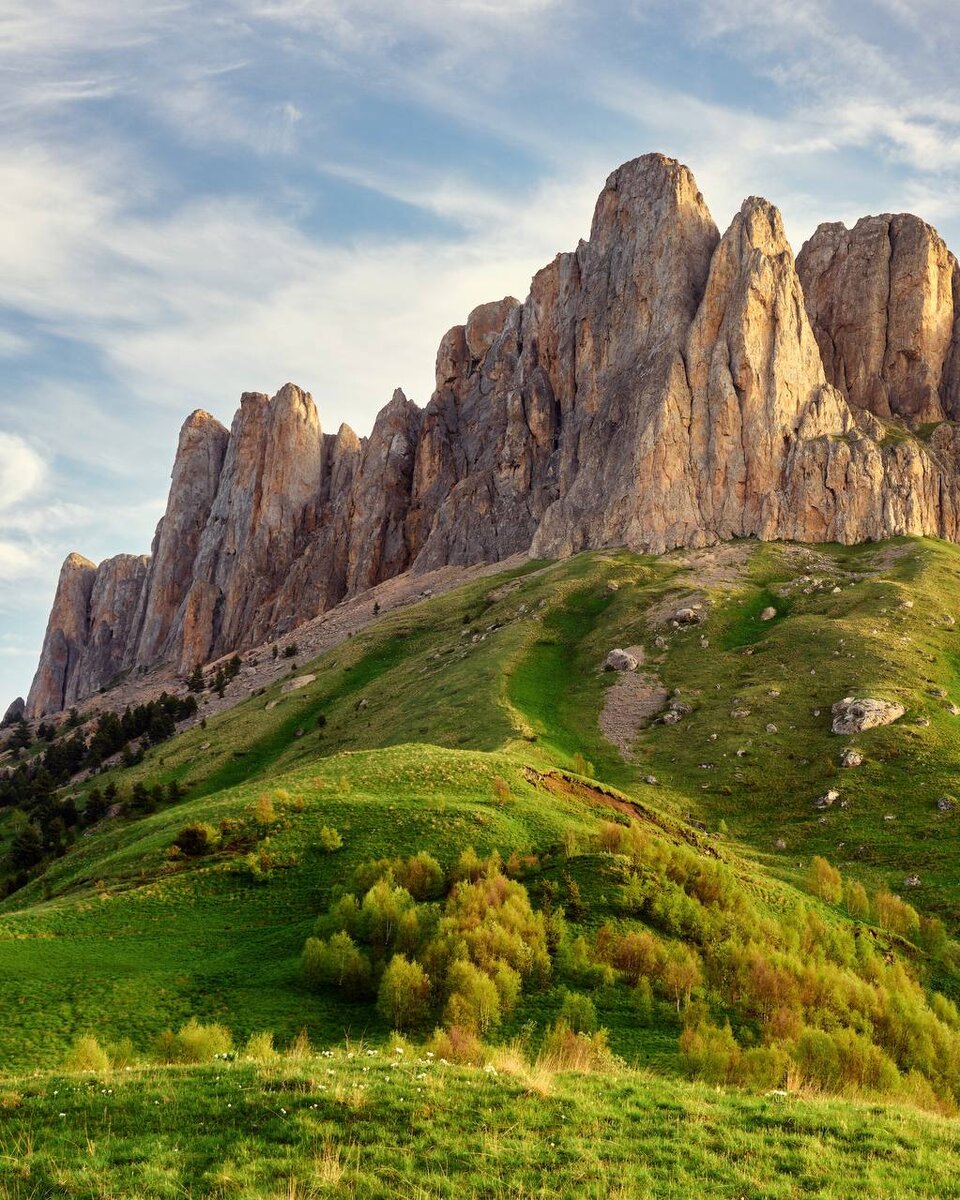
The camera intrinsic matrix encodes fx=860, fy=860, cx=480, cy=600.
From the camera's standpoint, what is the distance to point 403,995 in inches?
839

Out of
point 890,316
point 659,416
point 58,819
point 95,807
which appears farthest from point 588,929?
point 890,316

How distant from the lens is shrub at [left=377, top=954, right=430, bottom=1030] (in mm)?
21156

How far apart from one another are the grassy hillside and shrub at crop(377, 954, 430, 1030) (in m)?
0.38

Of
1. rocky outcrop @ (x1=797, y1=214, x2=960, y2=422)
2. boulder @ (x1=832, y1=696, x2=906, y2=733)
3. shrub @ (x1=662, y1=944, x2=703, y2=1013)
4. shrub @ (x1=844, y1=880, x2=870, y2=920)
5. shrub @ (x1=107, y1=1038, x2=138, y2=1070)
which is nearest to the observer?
shrub @ (x1=107, y1=1038, x2=138, y2=1070)

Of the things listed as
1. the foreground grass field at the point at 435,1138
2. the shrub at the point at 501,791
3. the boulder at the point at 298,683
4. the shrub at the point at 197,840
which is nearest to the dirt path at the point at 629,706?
the shrub at the point at 501,791

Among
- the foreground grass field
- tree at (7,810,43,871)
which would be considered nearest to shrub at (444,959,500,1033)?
the foreground grass field

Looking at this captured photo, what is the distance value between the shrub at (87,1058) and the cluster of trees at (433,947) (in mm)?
6378

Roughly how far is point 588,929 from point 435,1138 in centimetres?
1430

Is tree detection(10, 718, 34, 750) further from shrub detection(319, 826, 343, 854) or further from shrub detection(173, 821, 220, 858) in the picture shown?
shrub detection(319, 826, 343, 854)

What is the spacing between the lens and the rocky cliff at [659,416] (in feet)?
386

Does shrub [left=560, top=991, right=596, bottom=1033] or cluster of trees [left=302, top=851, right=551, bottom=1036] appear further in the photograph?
cluster of trees [left=302, top=851, right=551, bottom=1036]

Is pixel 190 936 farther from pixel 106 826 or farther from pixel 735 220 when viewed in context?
pixel 735 220

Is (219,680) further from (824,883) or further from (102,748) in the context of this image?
(824,883)

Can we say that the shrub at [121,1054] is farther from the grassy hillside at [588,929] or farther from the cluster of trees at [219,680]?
the cluster of trees at [219,680]
